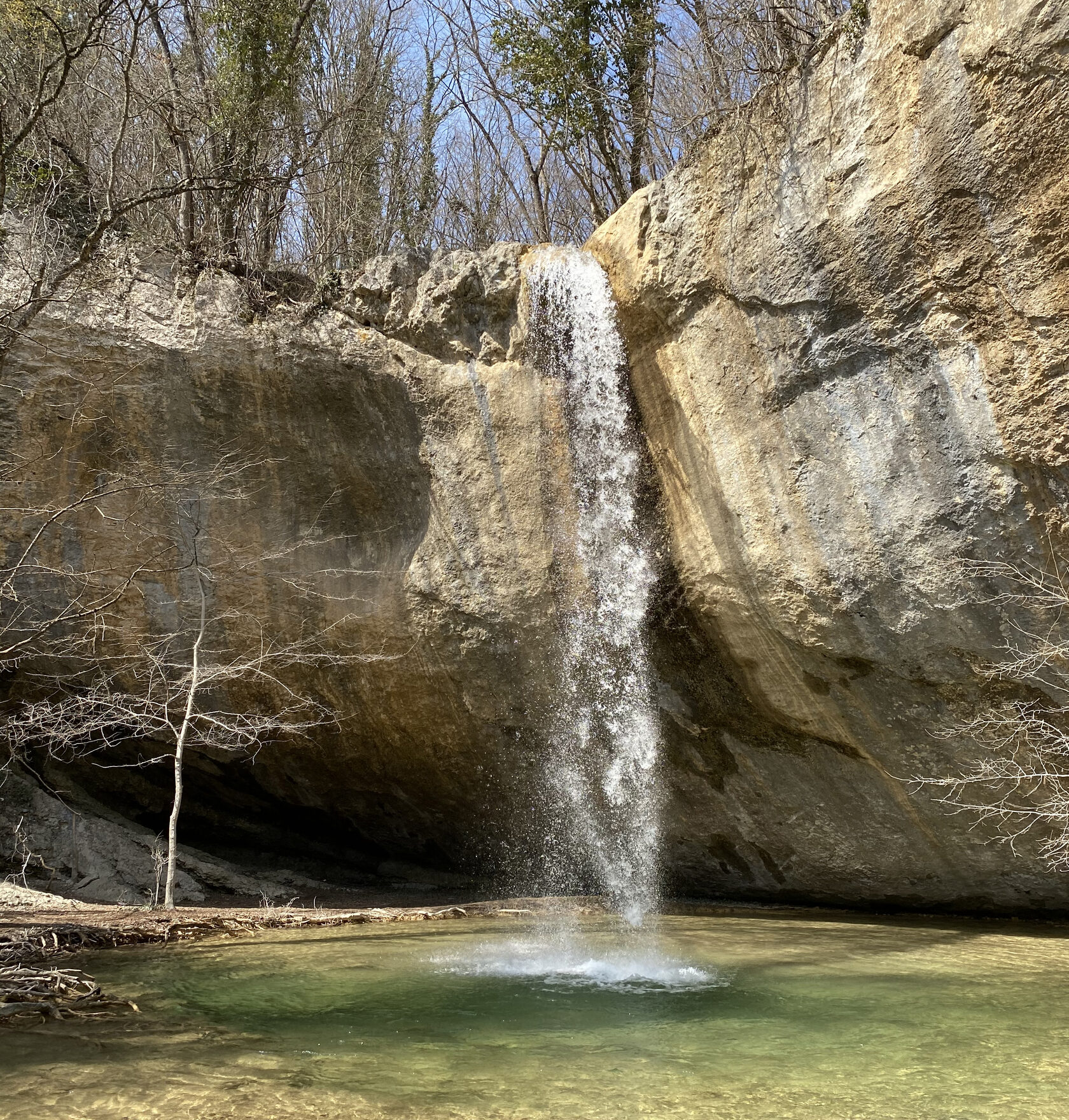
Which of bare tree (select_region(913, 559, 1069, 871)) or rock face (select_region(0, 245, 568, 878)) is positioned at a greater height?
rock face (select_region(0, 245, 568, 878))

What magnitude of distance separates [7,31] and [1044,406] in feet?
37.8

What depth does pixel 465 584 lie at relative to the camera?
10.4 m

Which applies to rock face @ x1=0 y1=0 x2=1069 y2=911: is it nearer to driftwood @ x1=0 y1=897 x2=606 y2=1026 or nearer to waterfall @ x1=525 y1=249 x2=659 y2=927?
waterfall @ x1=525 y1=249 x2=659 y2=927

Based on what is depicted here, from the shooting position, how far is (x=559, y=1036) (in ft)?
15.0

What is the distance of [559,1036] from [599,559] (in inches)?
237

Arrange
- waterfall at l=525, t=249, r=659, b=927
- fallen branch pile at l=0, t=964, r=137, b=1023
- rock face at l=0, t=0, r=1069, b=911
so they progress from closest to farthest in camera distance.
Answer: fallen branch pile at l=0, t=964, r=137, b=1023
rock face at l=0, t=0, r=1069, b=911
waterfall at l=525, t=249, r=659, b=927

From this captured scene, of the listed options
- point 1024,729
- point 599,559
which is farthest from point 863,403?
point 599,559

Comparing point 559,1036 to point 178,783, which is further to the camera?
point 178,783

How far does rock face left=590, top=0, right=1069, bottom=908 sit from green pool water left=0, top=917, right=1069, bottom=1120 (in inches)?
86.4

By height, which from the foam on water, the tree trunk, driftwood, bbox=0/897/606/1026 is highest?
the tree trunk

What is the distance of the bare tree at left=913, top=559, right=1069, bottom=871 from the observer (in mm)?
7371

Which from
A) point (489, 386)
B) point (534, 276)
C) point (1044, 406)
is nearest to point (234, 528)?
point (489, 386)

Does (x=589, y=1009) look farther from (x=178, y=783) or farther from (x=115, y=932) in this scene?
(x=178, y=783)

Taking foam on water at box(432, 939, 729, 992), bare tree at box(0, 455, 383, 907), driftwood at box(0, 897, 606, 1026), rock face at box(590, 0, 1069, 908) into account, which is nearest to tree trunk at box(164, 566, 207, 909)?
driftwood at box(0, 897, 606, 1026)
